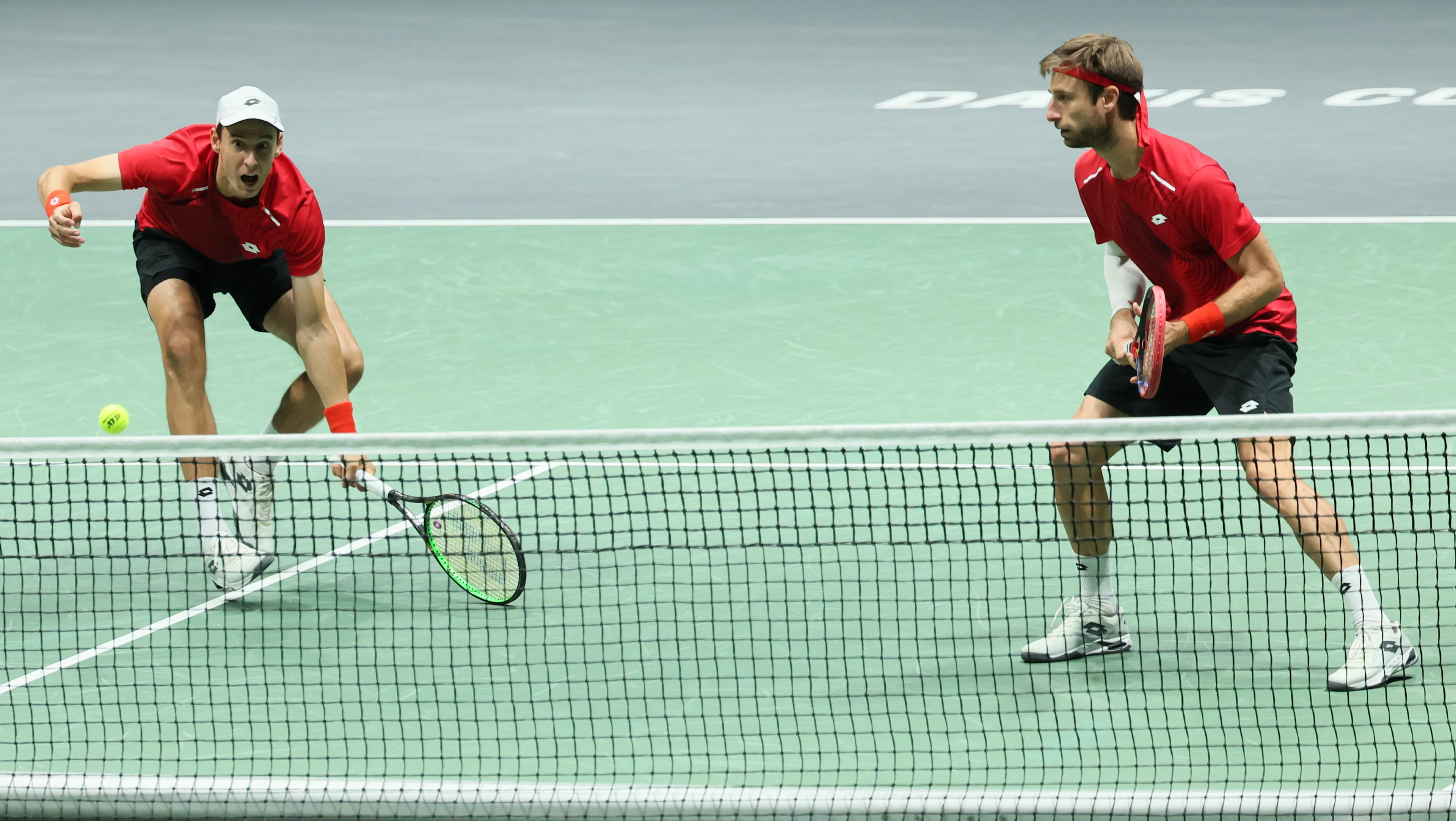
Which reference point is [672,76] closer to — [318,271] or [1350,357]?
[1350,357]

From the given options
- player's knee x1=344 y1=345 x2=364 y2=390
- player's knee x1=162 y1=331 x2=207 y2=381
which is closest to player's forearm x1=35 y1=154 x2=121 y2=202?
player's knee x1=162 y1=331 x2=207 y2=381

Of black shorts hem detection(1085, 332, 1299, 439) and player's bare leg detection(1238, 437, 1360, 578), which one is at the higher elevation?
black shorts hem detection(1085, 332, 1299, 439)

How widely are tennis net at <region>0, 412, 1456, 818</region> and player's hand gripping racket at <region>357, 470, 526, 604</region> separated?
0.11m

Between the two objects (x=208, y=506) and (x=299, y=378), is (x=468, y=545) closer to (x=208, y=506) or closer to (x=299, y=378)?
(x=208, y=506)

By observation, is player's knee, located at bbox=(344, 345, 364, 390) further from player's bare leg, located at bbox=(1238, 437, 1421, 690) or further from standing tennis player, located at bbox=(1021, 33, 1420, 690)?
player's bare leg, located at bbox=(1238, 437, 1421, 690)

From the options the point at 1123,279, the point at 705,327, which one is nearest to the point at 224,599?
the point at 1123,279

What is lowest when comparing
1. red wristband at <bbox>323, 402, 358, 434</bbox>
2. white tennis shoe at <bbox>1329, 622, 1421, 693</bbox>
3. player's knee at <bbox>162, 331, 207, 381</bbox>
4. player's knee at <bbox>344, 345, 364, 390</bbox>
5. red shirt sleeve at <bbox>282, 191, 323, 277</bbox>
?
white tennis shoe at <bbox>1329, 622, 1421, 693</bbox>

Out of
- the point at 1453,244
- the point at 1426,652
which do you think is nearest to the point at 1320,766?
the point at 1426,652

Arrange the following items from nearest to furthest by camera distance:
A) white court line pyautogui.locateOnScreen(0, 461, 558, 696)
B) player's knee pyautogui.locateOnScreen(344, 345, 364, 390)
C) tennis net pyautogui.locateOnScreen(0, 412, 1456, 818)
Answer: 1. tennis net pyautogui.locateOnScreen(0, 412, 1456, 818)
2. white court line pyautogui.locateOnScreen(0, 461, 558, 696)
3. player's knee pyautogui.locateOnScreen(344, 345, 364, 390)

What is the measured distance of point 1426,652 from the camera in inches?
180

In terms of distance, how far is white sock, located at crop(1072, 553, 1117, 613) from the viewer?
4.62 metres

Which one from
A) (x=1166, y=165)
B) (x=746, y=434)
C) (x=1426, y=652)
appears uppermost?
(x=1166, y=165)

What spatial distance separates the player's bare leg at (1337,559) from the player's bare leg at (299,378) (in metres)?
2.86

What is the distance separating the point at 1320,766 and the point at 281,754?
94.3 inches
